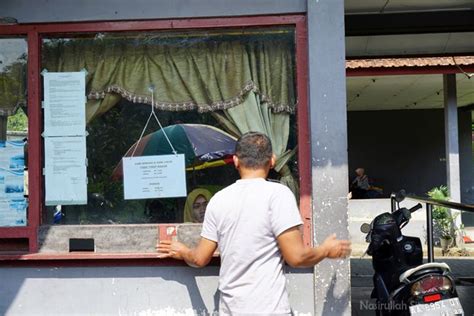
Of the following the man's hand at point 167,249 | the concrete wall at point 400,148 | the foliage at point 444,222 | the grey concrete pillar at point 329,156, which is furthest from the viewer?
the concrete wall at point 400,148

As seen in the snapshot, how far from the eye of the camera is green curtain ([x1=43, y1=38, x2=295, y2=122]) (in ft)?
14.9

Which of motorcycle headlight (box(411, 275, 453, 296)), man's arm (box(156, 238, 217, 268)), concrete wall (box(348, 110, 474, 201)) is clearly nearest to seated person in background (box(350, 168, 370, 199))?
concrete wall (box(348, 110, 474, 201))

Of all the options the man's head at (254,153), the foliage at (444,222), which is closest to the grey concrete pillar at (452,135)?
the foliage at (444,222)

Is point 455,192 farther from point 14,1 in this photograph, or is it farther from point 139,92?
point 14,1

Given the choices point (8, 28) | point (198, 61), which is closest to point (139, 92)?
point (198, 61)

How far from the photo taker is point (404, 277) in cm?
391

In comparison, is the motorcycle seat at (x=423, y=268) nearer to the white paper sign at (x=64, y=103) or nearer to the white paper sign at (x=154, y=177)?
the white paper sign at (x=154, y=177)

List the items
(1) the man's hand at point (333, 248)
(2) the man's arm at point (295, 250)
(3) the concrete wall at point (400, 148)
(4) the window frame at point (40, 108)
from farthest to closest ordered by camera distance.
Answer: (3) the concrete wall at point (400, 148), (4) the window frame at point (40, 108), (1) the man's hand at point (333, 248), (2) the man's arm at point (295, 250)

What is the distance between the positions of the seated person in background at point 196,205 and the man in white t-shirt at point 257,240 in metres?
1.36

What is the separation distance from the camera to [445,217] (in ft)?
35.8

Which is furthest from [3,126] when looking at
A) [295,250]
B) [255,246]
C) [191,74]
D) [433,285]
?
[433,285]

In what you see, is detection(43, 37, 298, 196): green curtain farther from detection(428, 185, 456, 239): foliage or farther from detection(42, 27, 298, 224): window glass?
detection(428, 185, 456, 239): foliage

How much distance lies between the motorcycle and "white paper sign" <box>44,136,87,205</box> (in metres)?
2.29

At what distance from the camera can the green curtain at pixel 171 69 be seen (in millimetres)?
4539
